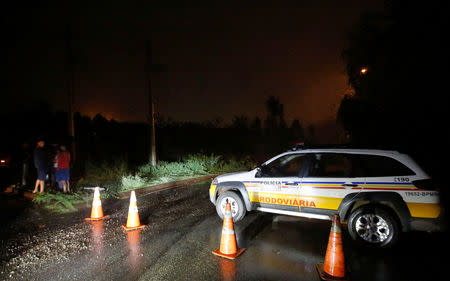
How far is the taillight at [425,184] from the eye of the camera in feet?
14.2

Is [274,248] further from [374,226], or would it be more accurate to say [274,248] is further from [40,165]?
[40,165]

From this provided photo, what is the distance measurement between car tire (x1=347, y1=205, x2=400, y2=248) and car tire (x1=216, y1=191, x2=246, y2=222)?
222 cm

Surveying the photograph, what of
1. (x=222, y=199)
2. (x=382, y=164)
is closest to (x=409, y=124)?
(x=382, y=164)

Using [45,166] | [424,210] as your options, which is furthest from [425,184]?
[45,166]

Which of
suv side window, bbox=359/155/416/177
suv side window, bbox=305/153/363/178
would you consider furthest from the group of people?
suv side window, bbox=359/155/416/177

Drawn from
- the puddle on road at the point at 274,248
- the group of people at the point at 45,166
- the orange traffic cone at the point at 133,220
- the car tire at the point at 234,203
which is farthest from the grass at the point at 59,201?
the puddle on road at the point at 274,248

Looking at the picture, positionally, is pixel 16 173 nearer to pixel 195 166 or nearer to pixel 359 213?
pixel 195 166

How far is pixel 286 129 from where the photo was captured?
5375cm

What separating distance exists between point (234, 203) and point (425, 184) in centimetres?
357

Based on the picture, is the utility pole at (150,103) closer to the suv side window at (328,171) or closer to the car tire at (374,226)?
the suv side window at (328,171)

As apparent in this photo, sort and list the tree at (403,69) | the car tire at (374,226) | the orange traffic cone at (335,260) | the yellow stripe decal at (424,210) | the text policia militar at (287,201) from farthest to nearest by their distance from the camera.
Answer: the tree at (403,69), the text policia militar at (287,201), the car tire at (374,226), the yellow stripe decal at (424,210), the orange traffic cone at (335,260)

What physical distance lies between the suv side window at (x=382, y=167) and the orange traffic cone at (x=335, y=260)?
58.6 inches

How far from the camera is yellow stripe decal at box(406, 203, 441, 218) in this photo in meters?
4.29

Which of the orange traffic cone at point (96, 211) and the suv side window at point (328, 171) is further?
the orange traffic cone at point (96, 211)
